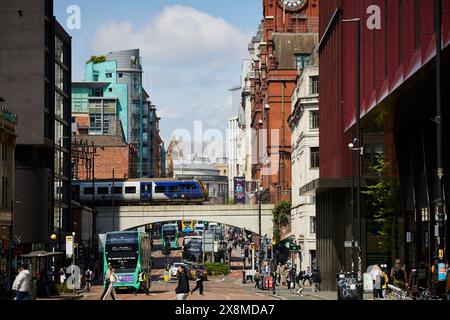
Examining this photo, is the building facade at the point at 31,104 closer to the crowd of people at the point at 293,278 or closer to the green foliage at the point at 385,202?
the crowd of people at the point at 293,278

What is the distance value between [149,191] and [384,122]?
68948 mm

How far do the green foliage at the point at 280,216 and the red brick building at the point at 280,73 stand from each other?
78.8 inches

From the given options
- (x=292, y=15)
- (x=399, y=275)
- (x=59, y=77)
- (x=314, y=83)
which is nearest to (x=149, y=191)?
(x=59, y=77)

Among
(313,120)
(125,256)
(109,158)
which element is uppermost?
(109,158)

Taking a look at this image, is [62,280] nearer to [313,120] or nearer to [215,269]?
[313,120]

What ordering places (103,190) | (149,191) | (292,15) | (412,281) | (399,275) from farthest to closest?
(292,15), (103,190), (149,191), (399,275), (412,281)

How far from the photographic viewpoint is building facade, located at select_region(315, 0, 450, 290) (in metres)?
42.4

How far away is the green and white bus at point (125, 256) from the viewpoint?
61469mm

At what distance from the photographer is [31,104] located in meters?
94.8

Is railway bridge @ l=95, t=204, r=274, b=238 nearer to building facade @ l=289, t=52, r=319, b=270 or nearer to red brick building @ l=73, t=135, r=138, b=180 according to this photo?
building facade @ l=289, t=52, r=319, b=270

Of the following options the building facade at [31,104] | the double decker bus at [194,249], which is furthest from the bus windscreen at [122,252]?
the double decker bus at [194,249]

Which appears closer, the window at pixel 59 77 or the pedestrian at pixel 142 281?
the pedestrian at pixel 142 281

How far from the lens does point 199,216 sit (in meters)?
119
